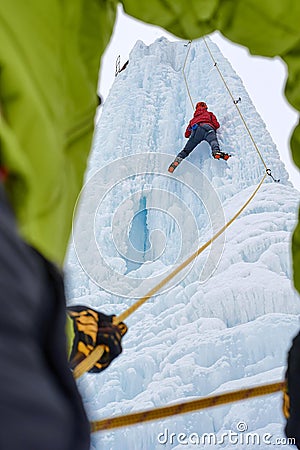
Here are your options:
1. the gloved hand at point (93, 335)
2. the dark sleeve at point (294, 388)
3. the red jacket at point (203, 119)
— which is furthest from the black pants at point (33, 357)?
the red jacket at point (203, 119)

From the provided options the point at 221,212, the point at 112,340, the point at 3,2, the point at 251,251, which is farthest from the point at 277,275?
the point at 3,2

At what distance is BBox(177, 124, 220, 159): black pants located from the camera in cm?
241

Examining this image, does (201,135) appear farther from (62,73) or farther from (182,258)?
(62,73)

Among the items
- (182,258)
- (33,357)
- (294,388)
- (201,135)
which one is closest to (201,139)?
(201,135)

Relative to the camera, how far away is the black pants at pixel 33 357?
234mm

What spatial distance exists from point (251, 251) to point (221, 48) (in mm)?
1404

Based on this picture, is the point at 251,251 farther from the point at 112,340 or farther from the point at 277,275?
the point at 112,340

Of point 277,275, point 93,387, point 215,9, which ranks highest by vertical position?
point 215,9

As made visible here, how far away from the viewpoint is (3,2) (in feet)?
1.15

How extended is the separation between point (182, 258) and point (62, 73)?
1.67m

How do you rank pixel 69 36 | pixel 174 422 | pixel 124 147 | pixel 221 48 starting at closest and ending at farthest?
pixel 69 36 < pixel 174 422 < pixel 124 147 < pixel 221 48

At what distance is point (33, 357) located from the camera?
10.3 inches

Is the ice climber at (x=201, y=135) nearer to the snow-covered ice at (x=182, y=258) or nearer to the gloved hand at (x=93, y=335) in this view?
the snow-covered ice at (x=182, y=258)

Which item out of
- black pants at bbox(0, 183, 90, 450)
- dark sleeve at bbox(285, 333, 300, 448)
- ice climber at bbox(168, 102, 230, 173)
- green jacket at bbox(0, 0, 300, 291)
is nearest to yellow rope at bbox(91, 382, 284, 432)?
dark sleeve at bbox(285, 333, 300, 448)
